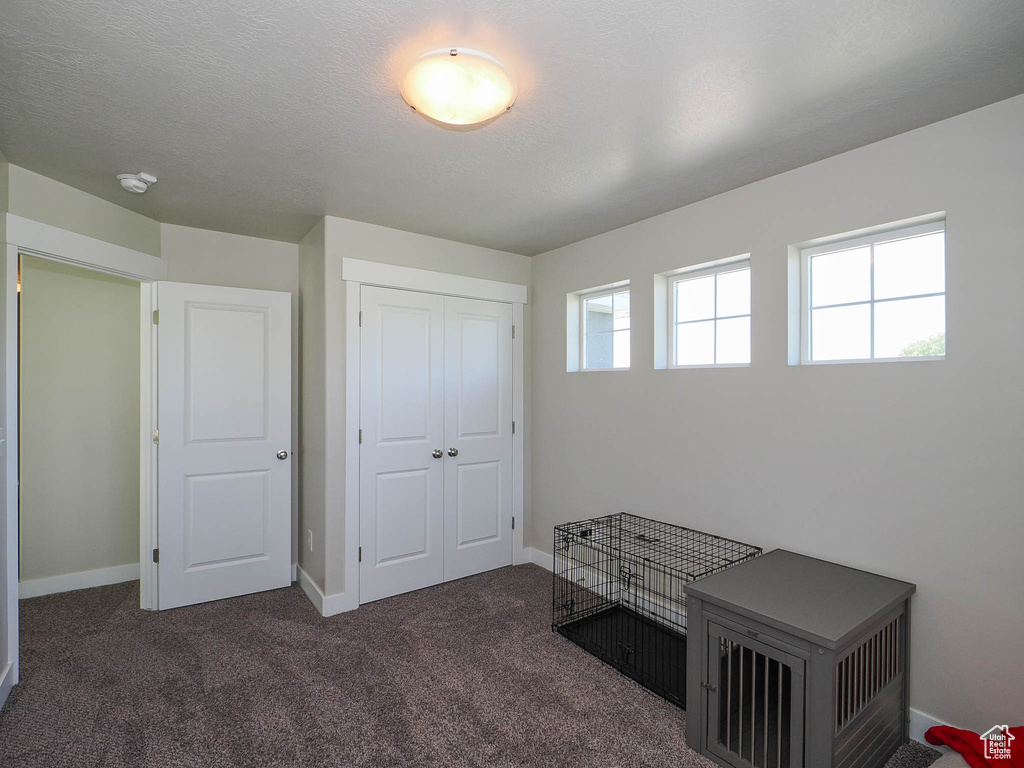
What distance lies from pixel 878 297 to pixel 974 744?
168 cm

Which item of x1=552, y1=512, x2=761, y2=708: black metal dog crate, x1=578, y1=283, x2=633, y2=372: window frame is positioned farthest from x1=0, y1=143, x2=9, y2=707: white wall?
x1=578, y1=283, x2=633, y2=372: window frame

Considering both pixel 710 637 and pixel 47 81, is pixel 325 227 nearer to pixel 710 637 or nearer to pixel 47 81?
pixel 47 81

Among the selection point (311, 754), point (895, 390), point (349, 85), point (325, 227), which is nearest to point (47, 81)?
point (349, 85)

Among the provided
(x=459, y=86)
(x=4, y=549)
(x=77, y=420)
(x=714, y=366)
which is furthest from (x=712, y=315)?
(x=77, y=420)

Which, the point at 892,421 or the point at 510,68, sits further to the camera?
Result: the point at 892,421

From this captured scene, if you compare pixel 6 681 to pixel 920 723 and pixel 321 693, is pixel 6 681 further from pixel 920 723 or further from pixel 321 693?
pixel 920 723

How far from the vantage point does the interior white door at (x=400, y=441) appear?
330 cm

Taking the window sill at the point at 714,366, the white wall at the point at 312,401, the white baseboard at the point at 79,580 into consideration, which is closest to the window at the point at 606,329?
the window sill at the point at 714,366

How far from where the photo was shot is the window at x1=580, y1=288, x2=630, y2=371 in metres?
3.51

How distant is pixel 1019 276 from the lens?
1838 mm

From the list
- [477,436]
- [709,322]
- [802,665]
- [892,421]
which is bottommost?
[802,665]

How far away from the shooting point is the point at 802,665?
1740 mm

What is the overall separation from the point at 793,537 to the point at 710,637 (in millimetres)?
753

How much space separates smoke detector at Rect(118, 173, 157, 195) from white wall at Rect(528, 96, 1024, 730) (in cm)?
263
